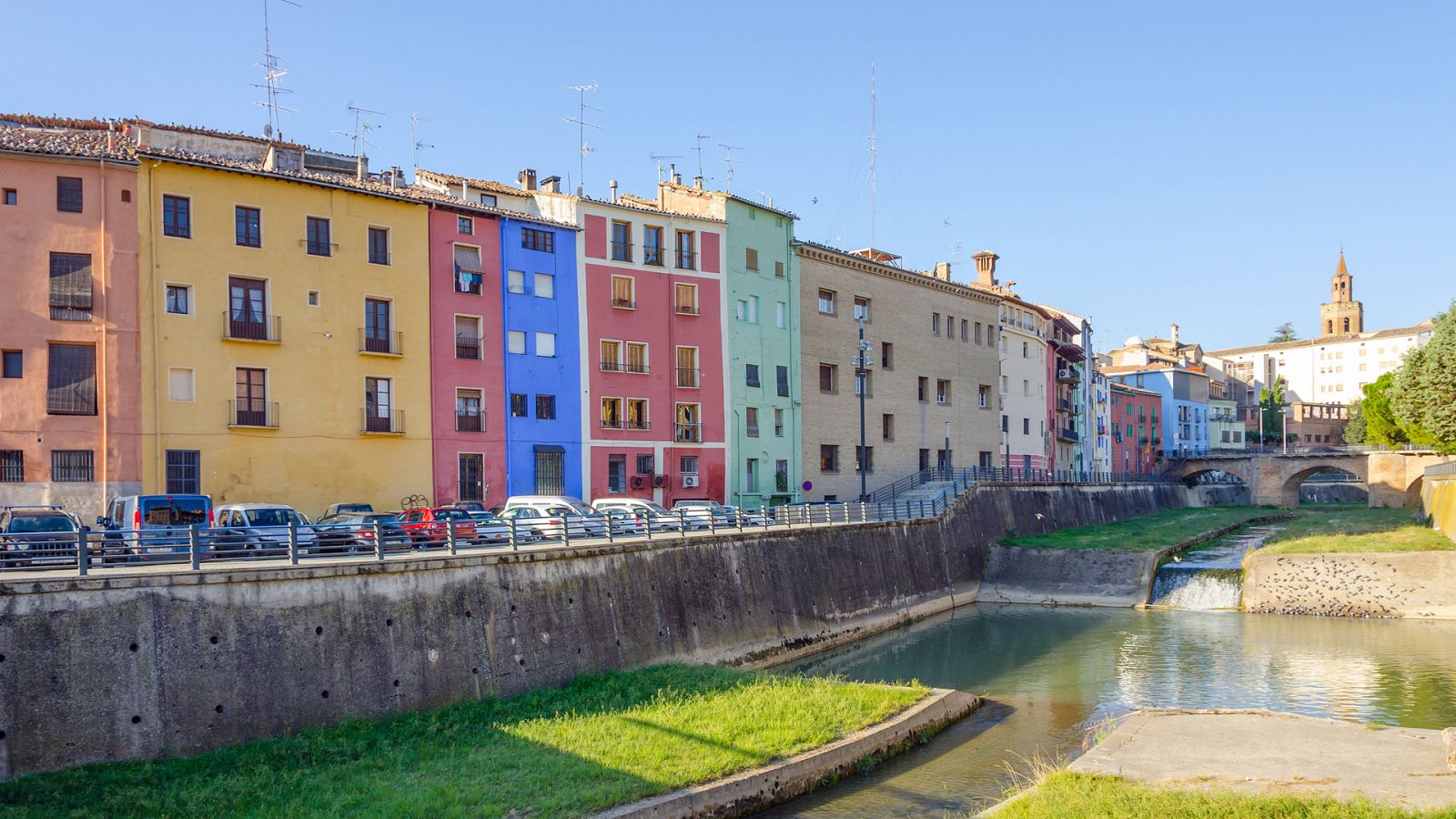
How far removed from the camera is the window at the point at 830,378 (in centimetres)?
5794

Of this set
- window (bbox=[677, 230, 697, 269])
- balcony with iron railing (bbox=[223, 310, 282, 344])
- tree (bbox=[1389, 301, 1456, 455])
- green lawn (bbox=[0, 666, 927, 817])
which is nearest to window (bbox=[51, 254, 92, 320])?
balcony with iron railing (bbox=[223, 310, 282, 344])

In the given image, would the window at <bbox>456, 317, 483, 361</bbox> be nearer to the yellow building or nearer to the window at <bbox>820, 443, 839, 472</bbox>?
the yellow building

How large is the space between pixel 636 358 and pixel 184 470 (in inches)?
776

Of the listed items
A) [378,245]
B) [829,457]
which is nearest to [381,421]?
[378,245]

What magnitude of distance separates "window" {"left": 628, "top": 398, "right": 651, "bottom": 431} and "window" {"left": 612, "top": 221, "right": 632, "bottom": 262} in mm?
6393

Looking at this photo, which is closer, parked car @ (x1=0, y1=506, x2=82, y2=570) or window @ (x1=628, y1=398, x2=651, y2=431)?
parked car @ (x1=0, y1=506, x2=82, y2=570)

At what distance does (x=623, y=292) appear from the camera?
48.2 meters

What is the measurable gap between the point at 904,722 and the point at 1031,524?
41465 millimetres

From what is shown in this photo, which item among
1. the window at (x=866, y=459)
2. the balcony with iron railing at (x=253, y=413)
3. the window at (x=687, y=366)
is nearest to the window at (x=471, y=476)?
the balcony with iron railing at (x=253, y=413)

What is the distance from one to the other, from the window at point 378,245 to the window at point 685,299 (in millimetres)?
14047

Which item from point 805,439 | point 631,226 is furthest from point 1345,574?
point 631,226

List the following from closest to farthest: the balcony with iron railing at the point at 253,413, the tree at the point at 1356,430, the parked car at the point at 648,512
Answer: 1. the parked car at the point at 648,512
2. the balcony with iron railing at the point at 253,413
3. the tree at the point at 1356,430

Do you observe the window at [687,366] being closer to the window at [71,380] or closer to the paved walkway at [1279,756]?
the window at [71,380]

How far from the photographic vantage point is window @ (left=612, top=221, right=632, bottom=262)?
4812 centimetres
